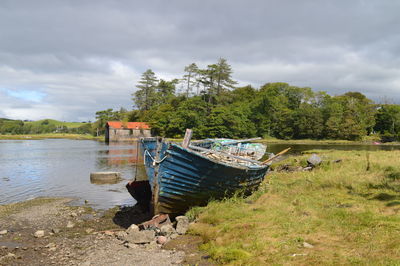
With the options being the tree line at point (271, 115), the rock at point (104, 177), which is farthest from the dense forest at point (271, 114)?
the rock at point (104, 177)

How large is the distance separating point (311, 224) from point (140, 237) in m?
5.08

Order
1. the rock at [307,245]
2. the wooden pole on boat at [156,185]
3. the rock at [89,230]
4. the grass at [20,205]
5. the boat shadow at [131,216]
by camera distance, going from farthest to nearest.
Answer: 1. the grass at [20,205]
2. the boat shadow at [131,216]
3. the rock at [89,230]
4. the wooden pole on boat at [156,185]
5. the rock at [307,245]

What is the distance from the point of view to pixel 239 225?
8664 millimetres

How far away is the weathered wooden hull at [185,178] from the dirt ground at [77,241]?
2096 millimetres

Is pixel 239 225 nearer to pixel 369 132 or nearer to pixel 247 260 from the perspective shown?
pixel 247 260

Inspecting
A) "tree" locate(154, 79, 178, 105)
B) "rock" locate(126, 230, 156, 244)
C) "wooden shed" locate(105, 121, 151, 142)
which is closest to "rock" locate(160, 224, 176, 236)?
"rock" locate(126, 230, 156, 244)

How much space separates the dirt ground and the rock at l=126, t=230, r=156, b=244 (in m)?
0.23

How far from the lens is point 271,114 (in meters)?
92.2

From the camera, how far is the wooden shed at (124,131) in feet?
316

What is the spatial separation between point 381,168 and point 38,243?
15202 mm

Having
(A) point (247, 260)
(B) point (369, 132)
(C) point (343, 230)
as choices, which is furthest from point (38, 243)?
(B) point (369, 132)

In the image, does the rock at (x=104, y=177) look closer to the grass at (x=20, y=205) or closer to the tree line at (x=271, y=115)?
the grass at (x=20, y=205)

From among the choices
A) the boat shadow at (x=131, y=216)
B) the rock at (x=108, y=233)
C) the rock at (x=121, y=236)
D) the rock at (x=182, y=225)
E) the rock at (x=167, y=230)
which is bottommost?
the boat shadow at (x=131, y=216)

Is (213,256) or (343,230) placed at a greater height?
(343,230)
